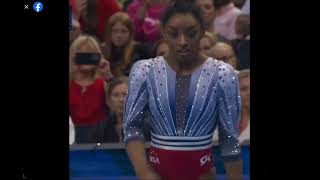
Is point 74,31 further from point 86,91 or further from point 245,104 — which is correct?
point 245,104

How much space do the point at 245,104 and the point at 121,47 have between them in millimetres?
541

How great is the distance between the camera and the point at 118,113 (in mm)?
2123

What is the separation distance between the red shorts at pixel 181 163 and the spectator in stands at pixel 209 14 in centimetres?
45

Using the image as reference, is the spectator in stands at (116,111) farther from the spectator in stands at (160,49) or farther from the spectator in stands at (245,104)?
the spectator in stands at (245,104)

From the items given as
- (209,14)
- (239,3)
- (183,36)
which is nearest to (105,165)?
(183,36)

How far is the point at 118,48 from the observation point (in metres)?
2.11

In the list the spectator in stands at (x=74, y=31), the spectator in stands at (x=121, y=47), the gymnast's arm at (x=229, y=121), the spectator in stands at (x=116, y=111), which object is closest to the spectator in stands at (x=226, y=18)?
the gymnast's arm at (x=229, y=121)

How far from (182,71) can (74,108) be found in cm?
45

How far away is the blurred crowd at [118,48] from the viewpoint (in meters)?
2.06
